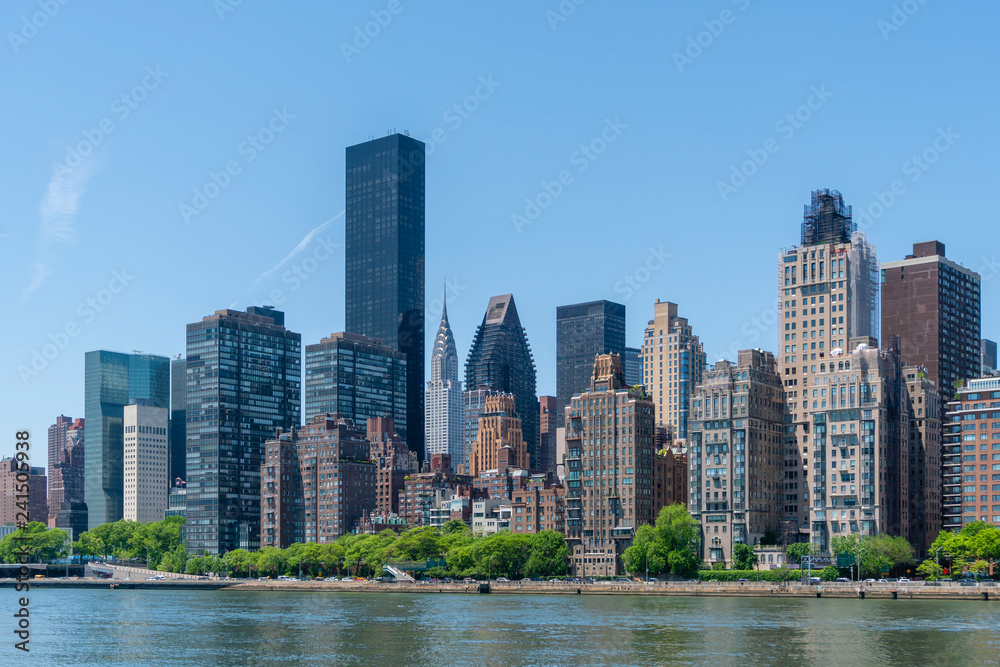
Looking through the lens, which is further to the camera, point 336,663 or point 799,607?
point 799,607

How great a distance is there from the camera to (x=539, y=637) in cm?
14575

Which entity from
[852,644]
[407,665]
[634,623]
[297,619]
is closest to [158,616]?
[297,619]

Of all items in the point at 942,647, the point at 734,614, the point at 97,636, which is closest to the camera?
the point at 942,647

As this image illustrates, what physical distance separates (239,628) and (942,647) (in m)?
81.1

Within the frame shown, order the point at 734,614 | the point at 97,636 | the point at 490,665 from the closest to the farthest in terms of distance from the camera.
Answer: the point at 490,665 < the point at 97,636 < the point at 734,614

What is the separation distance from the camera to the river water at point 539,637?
126 metres

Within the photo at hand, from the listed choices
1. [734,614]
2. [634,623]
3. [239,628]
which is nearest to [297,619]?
[239,628]

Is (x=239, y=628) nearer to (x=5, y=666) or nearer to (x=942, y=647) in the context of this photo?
(x=5, y=666)

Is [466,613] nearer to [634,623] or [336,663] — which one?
[634,623]

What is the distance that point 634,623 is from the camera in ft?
538

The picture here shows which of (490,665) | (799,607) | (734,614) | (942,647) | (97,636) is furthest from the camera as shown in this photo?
(799,607)

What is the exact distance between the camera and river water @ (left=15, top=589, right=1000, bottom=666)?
12594 centimetres

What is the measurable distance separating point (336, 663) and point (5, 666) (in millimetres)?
29534

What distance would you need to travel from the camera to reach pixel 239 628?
6545 inches
